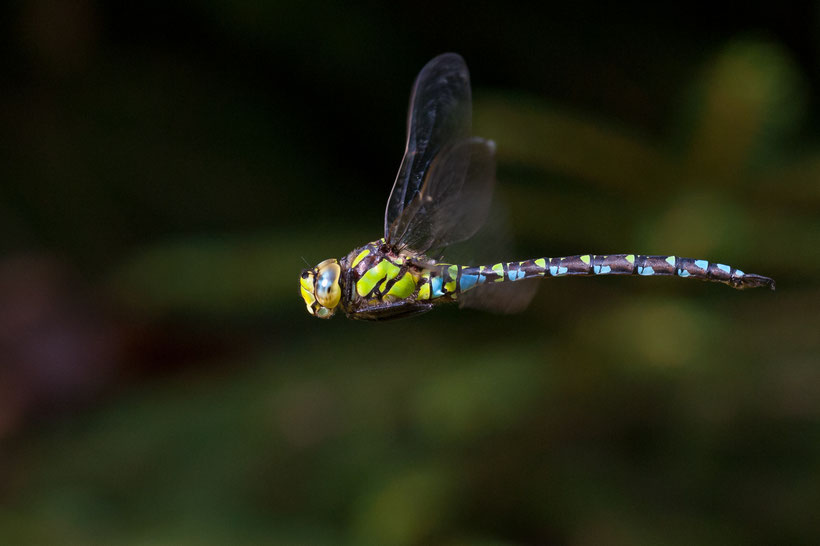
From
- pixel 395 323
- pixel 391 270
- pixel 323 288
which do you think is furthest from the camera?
pixel 395 323

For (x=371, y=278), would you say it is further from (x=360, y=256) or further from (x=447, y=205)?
(x=447, y=205)

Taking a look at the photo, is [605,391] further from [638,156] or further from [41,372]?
[41,372]

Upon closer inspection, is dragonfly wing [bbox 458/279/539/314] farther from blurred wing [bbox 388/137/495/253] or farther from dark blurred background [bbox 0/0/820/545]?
dark blurred background [bbox 0/0/820/545]

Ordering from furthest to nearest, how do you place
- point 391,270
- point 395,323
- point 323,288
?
point 395,323 → point 391,270 → point 323,288

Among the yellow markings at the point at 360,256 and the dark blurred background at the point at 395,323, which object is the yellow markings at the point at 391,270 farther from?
the dark blurred background at the point at 395,323

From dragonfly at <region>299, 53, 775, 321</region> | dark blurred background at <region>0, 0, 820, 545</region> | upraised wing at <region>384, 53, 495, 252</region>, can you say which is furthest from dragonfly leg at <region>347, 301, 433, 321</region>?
dark blurred background at <region>0, 0, 820, 545</region>

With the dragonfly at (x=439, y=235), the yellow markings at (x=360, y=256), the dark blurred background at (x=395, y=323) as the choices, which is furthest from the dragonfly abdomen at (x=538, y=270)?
the dark blurred background at (x=395, y=323)

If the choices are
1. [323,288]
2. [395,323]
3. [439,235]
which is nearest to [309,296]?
[323,288]
